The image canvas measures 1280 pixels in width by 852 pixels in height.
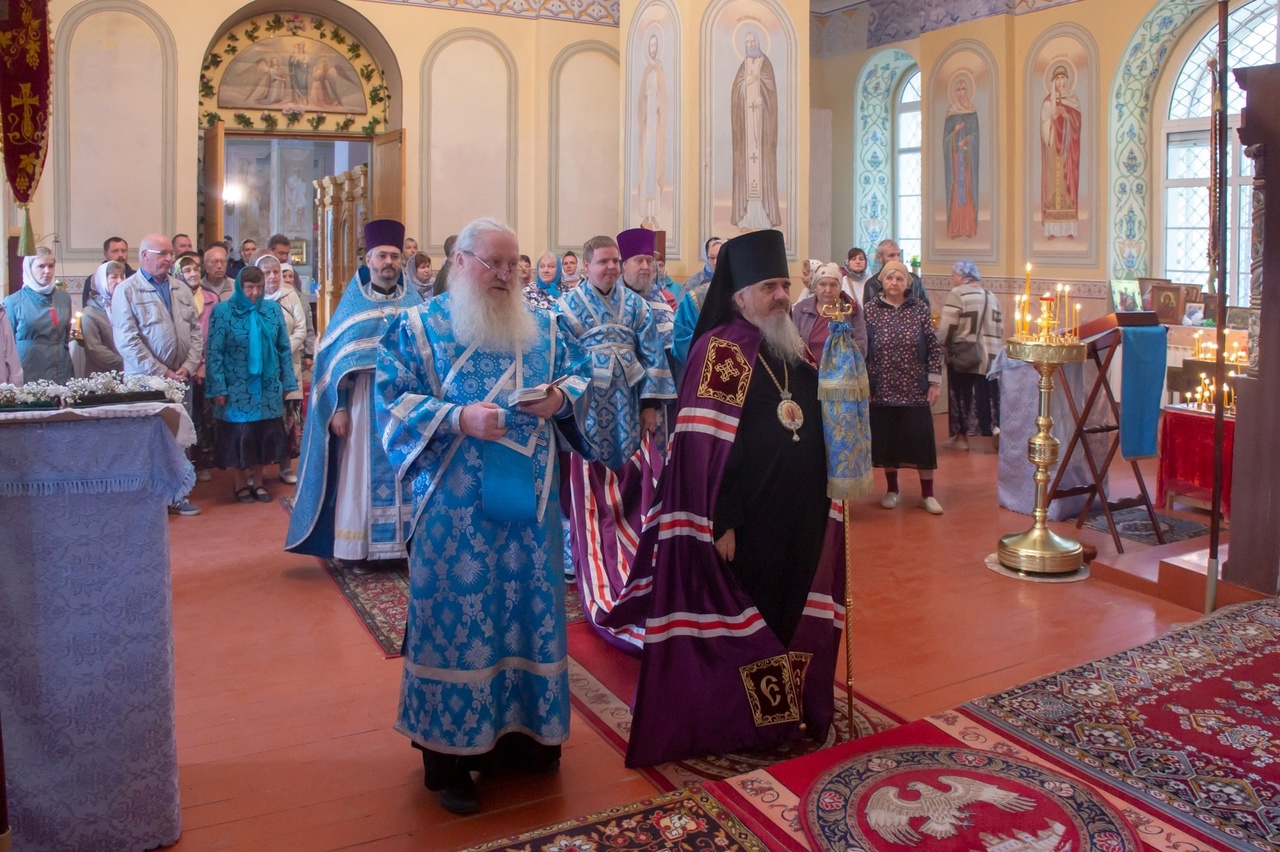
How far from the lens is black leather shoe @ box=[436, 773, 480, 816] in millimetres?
3252

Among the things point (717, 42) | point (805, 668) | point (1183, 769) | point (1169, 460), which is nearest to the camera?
point (1183, 769)

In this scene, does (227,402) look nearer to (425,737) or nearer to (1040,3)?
(425,737)

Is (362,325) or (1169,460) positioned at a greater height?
(362,325)

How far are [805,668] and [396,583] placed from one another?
259 centimetres

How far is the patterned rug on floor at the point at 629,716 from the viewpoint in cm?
353

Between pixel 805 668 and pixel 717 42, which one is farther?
pixel 717 42

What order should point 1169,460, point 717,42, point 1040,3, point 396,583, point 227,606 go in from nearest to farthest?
point 227,606 → point 396,583 → point 1169,460 → point 717,42 → point 1040,3

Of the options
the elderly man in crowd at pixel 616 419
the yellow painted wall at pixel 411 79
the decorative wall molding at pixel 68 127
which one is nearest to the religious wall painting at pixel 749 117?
the yellow painted wall at pixel 411 79

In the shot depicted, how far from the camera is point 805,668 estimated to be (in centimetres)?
368

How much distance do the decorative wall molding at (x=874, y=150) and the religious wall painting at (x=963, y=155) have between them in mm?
1498

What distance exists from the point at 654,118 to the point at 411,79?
3.07m

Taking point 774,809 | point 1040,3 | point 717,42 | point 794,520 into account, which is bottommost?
point 774,809

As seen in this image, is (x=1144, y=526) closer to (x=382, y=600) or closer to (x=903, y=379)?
(x=903, y=379)

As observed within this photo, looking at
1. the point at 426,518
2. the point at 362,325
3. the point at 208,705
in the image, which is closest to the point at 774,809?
the point at 426,518
